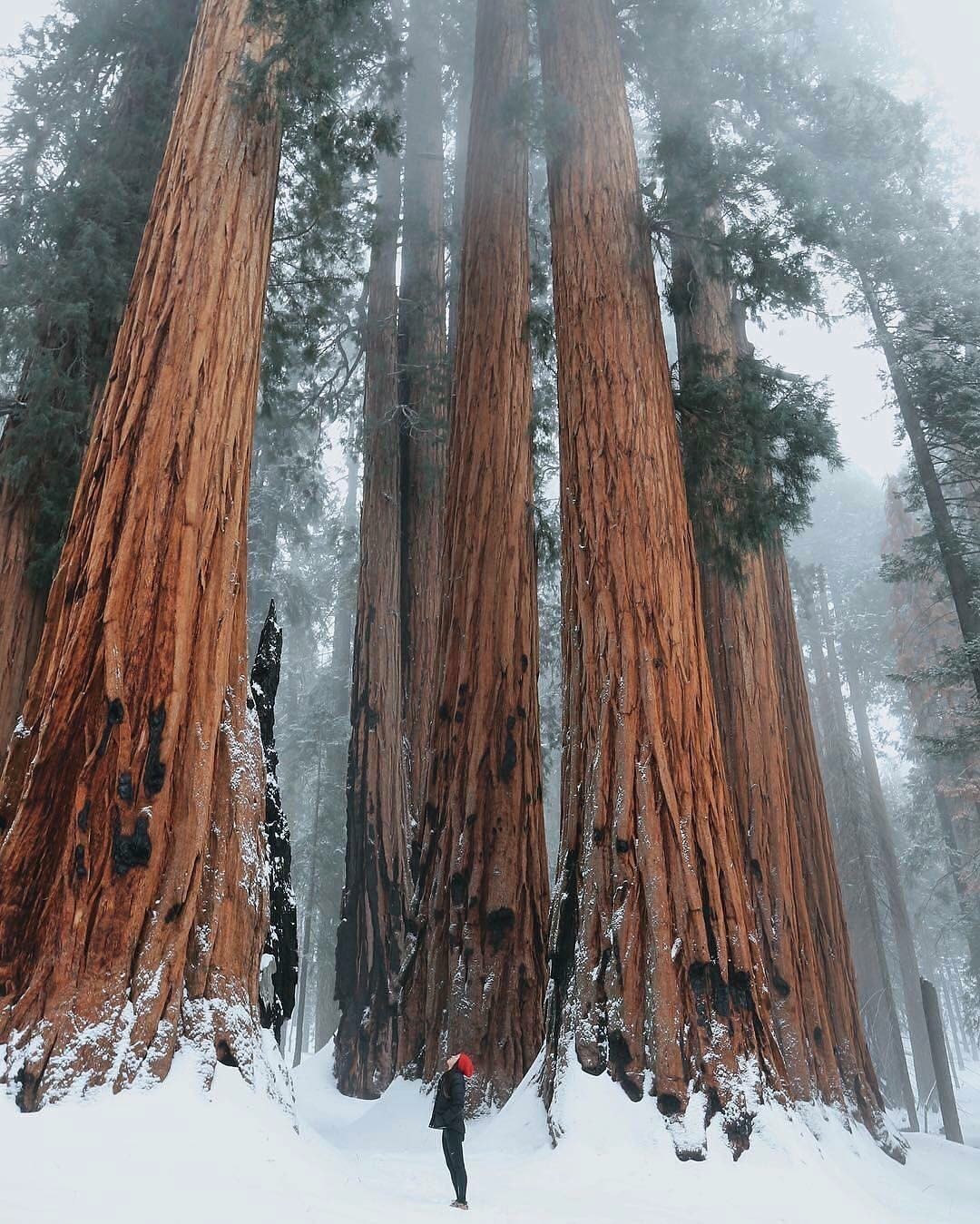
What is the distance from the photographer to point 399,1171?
4434mm

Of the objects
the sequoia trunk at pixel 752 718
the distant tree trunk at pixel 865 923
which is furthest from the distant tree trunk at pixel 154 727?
the distant tree trunk at pixel 865 923

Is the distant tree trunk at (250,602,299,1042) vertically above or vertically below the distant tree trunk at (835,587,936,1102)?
below

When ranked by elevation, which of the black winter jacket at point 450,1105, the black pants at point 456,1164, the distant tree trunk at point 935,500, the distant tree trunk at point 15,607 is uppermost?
the distant tree trunk at point 935,500

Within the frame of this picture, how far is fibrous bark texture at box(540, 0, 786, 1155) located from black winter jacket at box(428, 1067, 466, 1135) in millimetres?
540

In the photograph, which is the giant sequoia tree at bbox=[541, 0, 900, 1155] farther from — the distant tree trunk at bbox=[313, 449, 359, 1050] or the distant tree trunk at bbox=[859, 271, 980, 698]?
the distant tree trunk at bbox=[313, 449, 359, 1050]

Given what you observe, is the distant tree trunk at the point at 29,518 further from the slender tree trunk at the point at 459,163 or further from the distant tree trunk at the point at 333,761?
the distant tree trunk at the point at 333,761

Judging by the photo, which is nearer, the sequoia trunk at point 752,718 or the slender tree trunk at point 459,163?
the sequoia trunk at point 752,718

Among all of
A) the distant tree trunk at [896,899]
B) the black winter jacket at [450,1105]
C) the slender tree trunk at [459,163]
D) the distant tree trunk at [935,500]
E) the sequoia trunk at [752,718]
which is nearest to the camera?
the black winter jacket at [450,1105]

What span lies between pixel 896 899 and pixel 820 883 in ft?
43.7

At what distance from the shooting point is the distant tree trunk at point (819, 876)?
297 inches

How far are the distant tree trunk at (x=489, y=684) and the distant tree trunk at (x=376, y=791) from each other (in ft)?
4.87

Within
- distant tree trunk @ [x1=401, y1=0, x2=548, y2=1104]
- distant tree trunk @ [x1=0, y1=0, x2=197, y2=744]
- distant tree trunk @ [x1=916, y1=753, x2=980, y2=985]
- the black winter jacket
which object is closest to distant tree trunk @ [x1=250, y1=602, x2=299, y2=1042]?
the black winter jacket

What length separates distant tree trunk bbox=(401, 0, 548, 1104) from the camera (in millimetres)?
6145

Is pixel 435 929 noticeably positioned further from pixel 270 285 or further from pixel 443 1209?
pixel 270 285
